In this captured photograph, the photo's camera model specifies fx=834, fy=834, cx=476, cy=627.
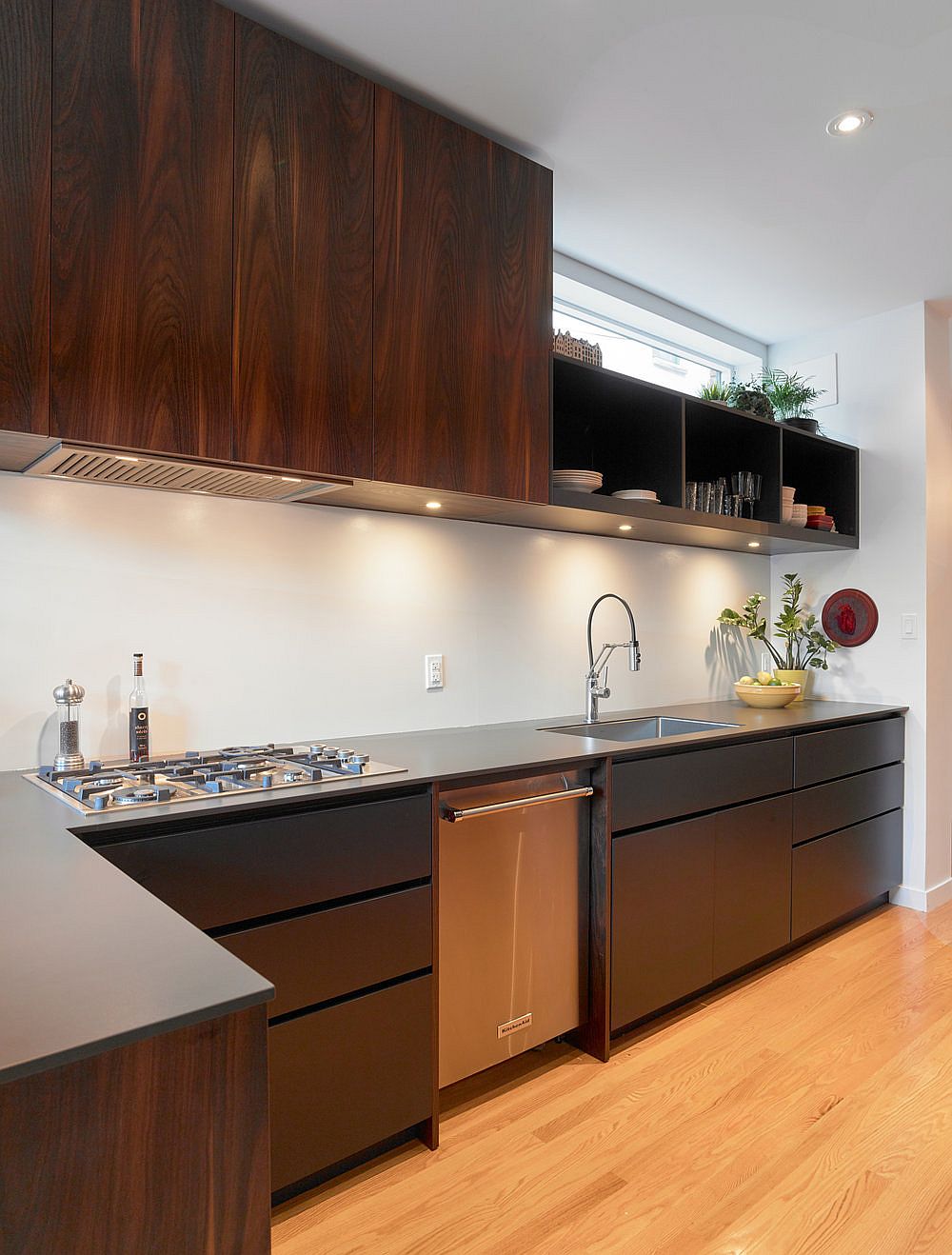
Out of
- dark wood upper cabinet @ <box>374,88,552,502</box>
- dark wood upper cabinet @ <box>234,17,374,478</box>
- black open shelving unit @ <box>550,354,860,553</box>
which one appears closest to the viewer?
dark wood upper cabinet @ <box>234,17,374,478</box>

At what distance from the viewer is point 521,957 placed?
85.4 inches

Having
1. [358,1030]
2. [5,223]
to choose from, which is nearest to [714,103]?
[5,223]

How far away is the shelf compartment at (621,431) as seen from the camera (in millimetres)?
2926

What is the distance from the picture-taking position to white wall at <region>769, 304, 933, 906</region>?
12.1 ft

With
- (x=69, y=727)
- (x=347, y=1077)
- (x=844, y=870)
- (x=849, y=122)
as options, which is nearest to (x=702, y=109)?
(x=849, y=122)

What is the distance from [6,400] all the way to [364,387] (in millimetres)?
787

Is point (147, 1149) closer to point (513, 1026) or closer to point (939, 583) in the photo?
point (513, 1026)

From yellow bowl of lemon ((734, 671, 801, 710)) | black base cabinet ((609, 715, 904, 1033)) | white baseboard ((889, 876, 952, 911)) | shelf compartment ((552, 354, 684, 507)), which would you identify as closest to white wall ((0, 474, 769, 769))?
shelf compartment ((552, 354, 684, 507))

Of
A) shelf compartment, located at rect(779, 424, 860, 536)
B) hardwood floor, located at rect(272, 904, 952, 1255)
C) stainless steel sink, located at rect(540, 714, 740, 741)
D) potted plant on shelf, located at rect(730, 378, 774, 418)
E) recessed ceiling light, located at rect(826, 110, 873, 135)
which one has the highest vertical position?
recessed ceiling light, located at rect(826, 110, 873, 135)

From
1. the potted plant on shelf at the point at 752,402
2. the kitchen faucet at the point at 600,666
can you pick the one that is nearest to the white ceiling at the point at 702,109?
the potted plant on shelf at the point at 752,402

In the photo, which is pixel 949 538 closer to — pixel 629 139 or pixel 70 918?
pixel 629 139

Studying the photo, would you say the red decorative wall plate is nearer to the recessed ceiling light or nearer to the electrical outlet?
the recessed ceiling light

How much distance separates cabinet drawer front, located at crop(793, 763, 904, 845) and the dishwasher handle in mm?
1201

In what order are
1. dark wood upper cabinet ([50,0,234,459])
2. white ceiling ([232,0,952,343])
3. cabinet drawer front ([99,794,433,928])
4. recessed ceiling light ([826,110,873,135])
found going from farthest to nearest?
recessed ceiling light ([826,110,873,135]) → white ceiling ([232,0,952,343]) → dark wood upper cabinet ([50,0,234,459]) → cabinet drawer front ([99,794,433,928])
